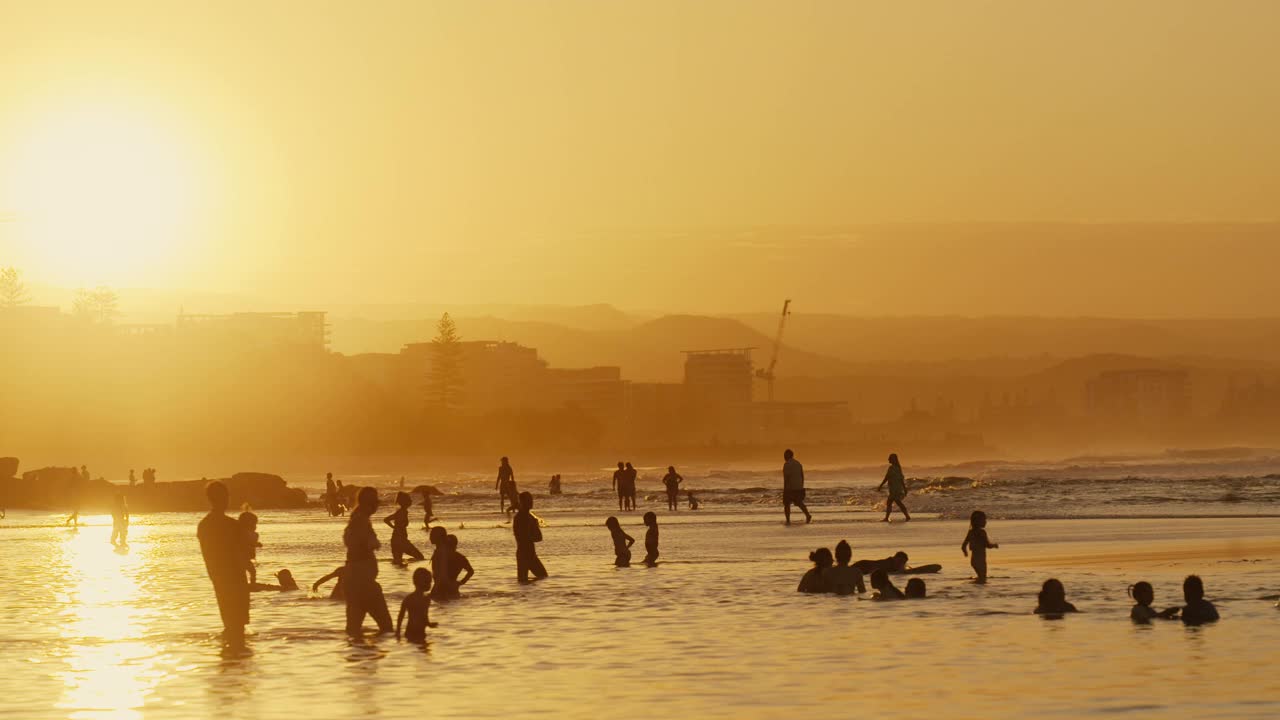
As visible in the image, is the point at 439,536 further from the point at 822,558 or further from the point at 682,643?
the point at 682,643

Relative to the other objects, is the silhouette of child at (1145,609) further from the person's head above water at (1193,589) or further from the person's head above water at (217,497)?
the person's head above water at (217,497)

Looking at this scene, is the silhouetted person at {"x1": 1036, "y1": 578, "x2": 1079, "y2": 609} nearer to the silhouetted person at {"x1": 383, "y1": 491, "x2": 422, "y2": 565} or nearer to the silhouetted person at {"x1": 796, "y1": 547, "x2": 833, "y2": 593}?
the silhouetted person at {"x1": 796, "y1": 547, "x2": 833, "y2": 593}

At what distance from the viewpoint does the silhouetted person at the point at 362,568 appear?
17.6m

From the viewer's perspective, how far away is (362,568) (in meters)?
18.1

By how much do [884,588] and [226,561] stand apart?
8.68 m

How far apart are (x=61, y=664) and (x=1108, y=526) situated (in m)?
27.5

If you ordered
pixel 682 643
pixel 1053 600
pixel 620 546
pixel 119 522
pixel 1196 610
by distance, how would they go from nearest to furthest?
pixel 682 643 → pixel 1196 610 → pixel 1053 600 → pixel 620 546 → pixel 119 522

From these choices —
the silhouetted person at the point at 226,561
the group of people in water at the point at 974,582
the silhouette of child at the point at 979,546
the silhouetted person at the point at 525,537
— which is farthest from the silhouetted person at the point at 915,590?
the silhouetted person at the point at 226,561

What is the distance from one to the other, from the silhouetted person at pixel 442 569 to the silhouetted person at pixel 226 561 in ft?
14.9

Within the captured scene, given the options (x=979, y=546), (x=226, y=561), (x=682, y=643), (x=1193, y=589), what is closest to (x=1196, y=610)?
(x=1193, y=589)

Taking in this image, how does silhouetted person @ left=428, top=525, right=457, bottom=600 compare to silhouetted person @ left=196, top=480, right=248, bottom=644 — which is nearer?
A: silhouetted person @ left=196, top=480, right=248, bottom=644

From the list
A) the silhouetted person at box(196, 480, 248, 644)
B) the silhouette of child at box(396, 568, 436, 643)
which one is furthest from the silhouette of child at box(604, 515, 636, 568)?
the silhouetted person at box(196, 480, 248, 644)

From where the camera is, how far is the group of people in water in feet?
59.4

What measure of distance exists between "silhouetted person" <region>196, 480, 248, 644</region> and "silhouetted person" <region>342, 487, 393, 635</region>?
1.17 meters
